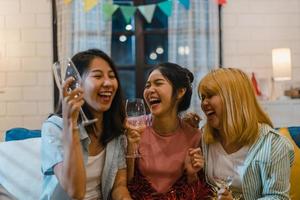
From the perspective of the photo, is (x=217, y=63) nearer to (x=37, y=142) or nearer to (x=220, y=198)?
(x=37, y=142)

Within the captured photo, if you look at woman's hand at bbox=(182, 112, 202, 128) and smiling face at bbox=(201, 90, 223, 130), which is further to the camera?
woman's hand at bbox=(182, 112, 202, 128)

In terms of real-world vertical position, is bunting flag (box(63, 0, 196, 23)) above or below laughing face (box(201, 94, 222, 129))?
above

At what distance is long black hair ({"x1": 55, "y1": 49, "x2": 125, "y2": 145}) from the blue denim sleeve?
0.09 metres

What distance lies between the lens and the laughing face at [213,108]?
1.52 meters

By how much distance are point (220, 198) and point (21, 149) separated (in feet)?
3.44

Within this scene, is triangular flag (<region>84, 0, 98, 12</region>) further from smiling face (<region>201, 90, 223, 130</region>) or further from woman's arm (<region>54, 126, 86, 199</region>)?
woman's arm (<region>54, 126, 86, 199</region>)

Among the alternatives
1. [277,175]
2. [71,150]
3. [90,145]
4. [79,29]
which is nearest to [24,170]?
[90,145]

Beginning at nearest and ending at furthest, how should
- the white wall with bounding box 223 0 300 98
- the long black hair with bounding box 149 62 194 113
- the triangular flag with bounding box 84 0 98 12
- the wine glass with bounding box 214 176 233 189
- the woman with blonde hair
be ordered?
1. the wine glass with bounding box 214 176 233 189
2. the woman with blonde hair
3. the long black hair with bounding box 149 62 194 113
4. the triangular flag with bounding box 84 0 98 12
5. the white wall with bounding box 223 0 300 98

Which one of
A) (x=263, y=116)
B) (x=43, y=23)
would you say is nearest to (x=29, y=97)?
(x=43, y=23)

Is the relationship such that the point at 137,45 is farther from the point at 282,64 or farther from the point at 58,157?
the point at 58,157

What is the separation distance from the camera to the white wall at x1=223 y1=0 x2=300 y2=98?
370 cm

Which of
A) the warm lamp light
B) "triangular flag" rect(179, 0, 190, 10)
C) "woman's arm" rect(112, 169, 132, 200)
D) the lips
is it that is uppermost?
"triangular flag" rect(179, 0, 190, 10)

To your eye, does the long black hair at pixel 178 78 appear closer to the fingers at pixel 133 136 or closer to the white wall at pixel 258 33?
the fingers at pixel 133 136

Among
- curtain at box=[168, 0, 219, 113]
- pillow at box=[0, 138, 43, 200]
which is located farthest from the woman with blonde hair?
curtain at box=[168, 0, 219, 113]
